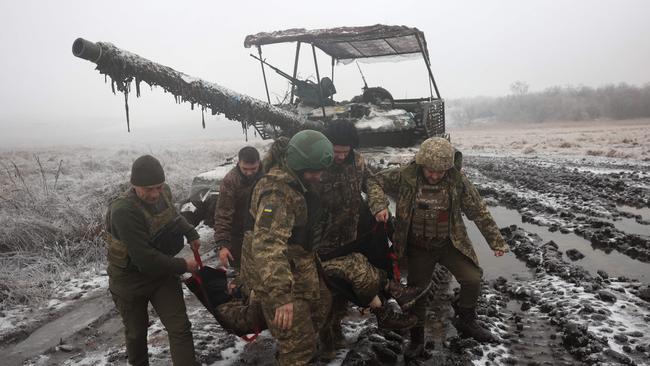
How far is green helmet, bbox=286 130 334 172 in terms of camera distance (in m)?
2.58

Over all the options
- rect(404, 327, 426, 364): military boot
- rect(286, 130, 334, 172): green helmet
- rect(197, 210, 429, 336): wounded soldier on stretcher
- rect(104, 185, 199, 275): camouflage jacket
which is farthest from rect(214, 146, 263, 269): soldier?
rect(404, 327, 426, 364): military boot

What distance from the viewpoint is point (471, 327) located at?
343 cm

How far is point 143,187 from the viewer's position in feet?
9.29

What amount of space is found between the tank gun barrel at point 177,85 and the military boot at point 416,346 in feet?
10.7

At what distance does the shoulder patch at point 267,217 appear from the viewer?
96.0 inches

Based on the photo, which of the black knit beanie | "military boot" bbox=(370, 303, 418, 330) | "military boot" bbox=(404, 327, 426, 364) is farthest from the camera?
"military boot" bbox=(404, 327, 426, 364)

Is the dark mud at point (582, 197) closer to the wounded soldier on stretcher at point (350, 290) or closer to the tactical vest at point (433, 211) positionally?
the tactical vest at point (433, 211)

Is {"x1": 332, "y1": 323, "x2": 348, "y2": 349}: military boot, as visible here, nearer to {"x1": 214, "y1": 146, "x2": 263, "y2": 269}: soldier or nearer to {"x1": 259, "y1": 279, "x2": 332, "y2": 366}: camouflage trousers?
{"x1": 259, "y1": 279, "x2": 332, "y2": 366}: camouflage trousers

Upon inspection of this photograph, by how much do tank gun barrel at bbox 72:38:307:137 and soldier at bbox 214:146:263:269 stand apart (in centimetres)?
116

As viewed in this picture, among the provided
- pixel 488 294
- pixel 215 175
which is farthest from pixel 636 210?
pixel 215 175

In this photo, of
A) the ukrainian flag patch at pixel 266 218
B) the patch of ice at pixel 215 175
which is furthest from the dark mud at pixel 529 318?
the patch of ice at pixel 215 175

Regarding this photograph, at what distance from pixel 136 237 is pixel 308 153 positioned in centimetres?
120

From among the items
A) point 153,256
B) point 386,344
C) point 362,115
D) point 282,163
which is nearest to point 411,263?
point 386,344

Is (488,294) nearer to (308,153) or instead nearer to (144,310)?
(308,153)
